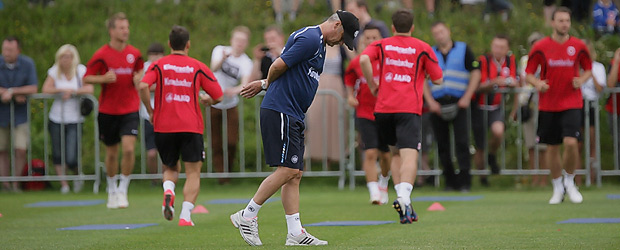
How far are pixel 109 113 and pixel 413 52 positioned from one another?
4.32 m

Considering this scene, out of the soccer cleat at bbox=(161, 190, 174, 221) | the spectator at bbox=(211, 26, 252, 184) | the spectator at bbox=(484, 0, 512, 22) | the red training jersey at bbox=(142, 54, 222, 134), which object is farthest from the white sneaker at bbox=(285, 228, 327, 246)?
the spectator at bbox=(484, 0, 512, 22)

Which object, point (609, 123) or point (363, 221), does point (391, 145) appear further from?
point (609, 123)

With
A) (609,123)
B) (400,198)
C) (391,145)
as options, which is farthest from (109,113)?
(609,123)

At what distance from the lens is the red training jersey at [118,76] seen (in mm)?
12805

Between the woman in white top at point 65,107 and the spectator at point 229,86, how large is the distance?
81.8 inches

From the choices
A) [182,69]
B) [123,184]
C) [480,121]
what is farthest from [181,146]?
[480,121]

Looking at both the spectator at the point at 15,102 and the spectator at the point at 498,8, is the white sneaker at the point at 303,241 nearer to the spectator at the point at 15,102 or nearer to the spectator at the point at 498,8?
the spectator at the point at 15,102

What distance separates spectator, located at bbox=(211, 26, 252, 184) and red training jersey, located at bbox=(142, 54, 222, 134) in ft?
19.5

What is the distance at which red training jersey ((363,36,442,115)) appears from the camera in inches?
408

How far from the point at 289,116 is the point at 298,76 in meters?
0.31

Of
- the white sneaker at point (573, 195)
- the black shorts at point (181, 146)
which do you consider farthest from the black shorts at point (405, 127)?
the white sneaker at point (573, 195)

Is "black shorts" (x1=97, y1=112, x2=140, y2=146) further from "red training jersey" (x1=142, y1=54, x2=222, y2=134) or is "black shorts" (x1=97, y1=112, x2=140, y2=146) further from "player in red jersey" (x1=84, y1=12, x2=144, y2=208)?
"red training jersey" (x1=142, y1=54, x2=222, y2=134)

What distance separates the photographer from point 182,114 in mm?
10203

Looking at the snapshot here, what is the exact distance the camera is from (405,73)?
10.4m
